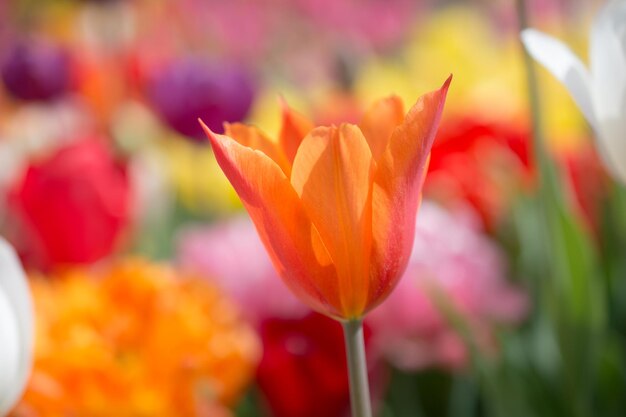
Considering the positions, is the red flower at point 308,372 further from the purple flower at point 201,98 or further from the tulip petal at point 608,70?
the purple flower at point 201,98

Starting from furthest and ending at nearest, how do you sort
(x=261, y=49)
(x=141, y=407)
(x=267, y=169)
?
1. (x=261, y=49)
2. (x=141, y=407)
3. (x=267, y=169)

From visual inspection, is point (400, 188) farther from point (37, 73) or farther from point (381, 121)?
point (37, 73)

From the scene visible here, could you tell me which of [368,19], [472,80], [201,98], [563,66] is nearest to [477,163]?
[201,98]

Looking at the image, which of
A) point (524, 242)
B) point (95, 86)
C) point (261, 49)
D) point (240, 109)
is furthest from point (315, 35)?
point (524, 242)

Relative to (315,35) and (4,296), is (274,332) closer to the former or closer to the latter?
(4,296)

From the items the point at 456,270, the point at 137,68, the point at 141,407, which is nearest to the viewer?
the point at 141,407

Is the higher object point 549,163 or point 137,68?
point 549,163

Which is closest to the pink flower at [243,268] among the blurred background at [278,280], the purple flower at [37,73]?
the blurred background at [278,280]
